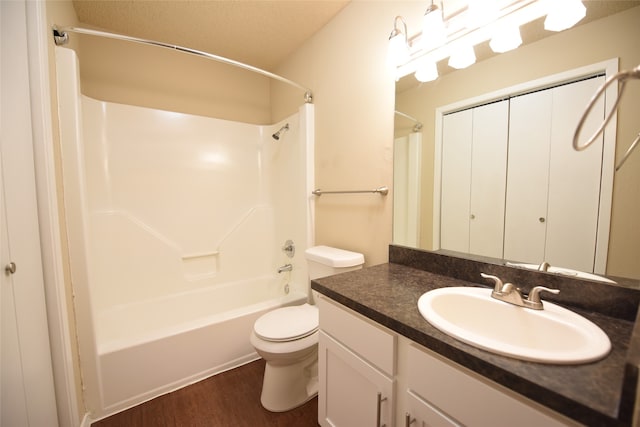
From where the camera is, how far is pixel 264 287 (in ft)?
8.28

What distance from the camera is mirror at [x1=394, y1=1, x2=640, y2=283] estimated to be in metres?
0.74

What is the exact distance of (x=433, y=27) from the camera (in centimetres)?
109

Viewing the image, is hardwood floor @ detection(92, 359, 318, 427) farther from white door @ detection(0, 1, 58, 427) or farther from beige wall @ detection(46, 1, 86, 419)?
white door @ detection(0, 1, 58, 427)

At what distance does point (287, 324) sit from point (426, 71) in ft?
5.05

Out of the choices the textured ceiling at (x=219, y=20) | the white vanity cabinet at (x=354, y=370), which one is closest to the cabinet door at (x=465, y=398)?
the white vanity cabinet at (x=354, y=370)

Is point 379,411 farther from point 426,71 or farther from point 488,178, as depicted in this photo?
point 426,71

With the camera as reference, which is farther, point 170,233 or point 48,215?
point 170,233

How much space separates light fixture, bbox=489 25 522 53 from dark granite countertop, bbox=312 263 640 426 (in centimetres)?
98

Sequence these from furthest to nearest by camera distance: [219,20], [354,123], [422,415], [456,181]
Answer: [219,20]
[354,123]
[456,181]
[422,415]

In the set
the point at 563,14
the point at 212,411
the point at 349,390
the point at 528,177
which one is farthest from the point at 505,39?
the point at 212,411

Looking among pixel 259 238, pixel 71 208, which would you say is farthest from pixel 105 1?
pixel 259 238

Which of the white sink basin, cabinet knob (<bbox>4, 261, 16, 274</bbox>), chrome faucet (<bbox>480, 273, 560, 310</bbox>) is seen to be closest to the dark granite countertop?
the white sink basin

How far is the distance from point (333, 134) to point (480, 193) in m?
1.03

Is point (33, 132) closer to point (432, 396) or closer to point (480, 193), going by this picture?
point (432, 396)
